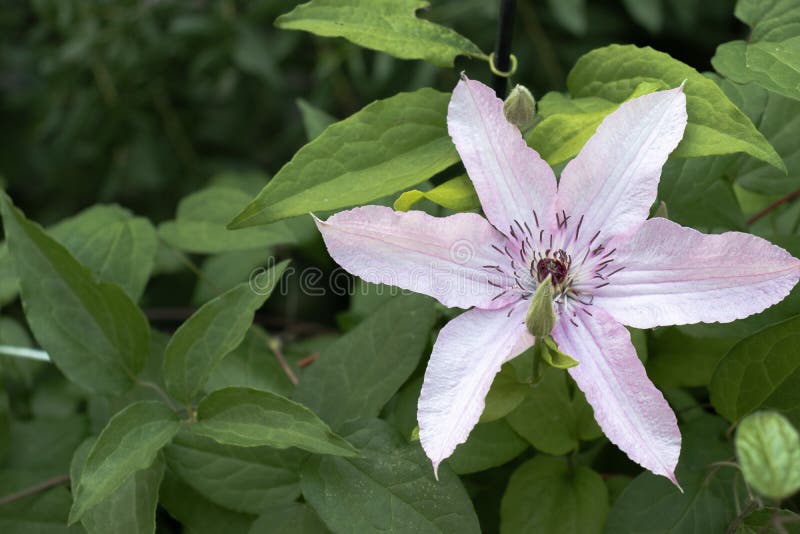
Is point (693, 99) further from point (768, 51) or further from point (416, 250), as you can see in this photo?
point (416, 250)

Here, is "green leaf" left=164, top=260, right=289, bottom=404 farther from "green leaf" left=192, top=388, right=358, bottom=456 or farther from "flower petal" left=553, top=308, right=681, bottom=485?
"flower petal" left=553, top=308, right=681, bottom=485

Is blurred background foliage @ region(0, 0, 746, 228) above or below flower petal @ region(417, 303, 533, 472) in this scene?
below

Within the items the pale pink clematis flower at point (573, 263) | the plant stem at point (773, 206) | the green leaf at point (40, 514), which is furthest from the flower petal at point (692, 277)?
the green leaf at point (40, 514)

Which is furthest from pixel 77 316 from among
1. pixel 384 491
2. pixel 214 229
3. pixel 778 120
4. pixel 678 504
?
pixel 778 120

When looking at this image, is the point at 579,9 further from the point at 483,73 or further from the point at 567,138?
the point at 567,138

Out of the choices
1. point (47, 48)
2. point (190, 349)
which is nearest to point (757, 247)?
point (190, 349)

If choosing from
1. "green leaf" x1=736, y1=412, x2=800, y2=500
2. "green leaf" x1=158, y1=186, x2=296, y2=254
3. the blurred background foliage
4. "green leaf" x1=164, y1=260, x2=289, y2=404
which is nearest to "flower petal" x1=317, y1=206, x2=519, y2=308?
"green leaf" x1=164, y1=260, x2=289, y2=404
